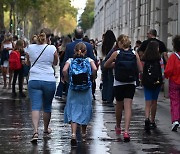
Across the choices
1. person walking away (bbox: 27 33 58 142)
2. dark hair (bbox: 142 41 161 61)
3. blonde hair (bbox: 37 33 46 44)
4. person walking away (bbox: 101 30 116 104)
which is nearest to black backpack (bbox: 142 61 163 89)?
dark hair (bbox: 142 41 161 61)

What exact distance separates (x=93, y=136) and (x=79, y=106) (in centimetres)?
89

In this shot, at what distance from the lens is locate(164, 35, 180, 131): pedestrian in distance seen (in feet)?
41.4

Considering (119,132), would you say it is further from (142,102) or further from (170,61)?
(142,102)

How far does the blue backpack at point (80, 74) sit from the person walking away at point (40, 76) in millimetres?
428

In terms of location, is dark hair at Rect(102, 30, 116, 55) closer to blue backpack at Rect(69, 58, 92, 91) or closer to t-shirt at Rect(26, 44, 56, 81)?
t-shirt at Rect(26, 44, 56, 81)

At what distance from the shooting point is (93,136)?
1184 centimetres

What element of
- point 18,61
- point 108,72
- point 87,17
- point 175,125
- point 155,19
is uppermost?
point 87,17

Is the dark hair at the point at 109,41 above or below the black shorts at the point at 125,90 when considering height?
above

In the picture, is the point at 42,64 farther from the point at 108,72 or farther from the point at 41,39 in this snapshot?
the point at 108,72

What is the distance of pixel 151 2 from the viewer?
2733cm

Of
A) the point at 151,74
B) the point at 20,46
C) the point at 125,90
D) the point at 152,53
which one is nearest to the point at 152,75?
the point at 151,74

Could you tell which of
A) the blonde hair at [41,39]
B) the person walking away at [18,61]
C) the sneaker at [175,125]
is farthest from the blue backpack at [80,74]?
the person walking away at [18,61]

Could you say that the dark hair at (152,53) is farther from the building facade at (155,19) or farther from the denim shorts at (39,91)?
the building facade at (155,19)

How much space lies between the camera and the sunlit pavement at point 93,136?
34.2 feet
